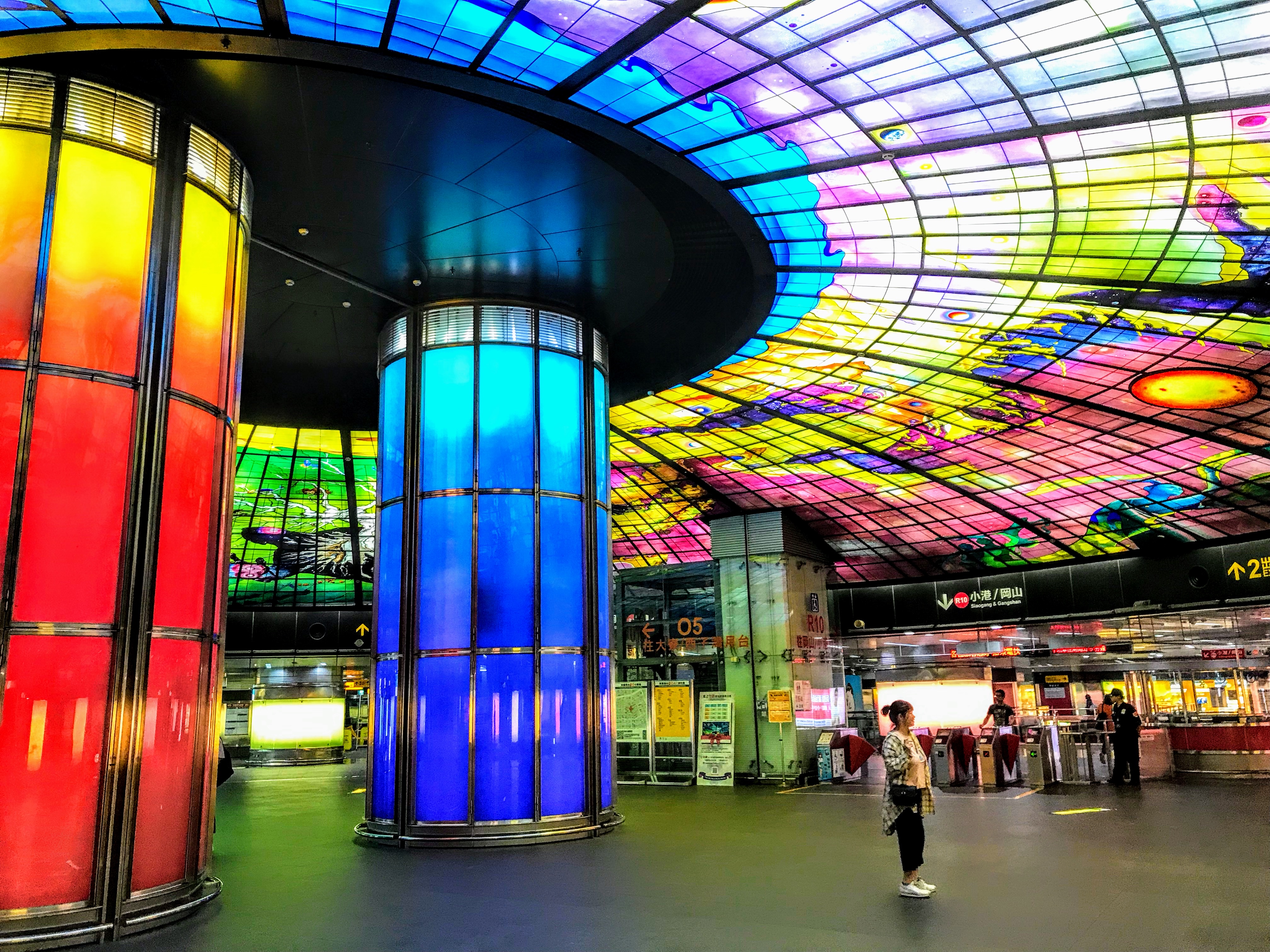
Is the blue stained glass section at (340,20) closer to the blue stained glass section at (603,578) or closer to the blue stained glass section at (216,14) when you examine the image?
the blue stained glass section at (216,14)

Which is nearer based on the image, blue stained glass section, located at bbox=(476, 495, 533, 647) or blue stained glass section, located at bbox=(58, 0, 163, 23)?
blue stained glass section, located at bbox=(58, 0, 163, 23)

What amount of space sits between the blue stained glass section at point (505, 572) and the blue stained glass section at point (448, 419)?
673 millimetres

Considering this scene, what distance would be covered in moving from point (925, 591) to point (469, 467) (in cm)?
2482

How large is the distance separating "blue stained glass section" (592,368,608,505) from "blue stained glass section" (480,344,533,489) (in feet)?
5.12

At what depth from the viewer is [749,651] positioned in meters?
28.0

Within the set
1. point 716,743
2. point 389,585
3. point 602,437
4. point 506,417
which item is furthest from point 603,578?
point 716,743

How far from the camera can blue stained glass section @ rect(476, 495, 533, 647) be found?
15172 millimetres

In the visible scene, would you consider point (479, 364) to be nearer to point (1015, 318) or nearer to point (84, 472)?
point (84, 472)

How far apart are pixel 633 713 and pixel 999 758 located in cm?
990

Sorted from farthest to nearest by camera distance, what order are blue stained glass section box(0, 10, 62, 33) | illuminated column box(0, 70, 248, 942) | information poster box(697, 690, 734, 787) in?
information poster box(697, 690, 734, 787)
blue stained glass section box(0, 10, 62, 33)
illuminated column box(0, 70, 248, 942)

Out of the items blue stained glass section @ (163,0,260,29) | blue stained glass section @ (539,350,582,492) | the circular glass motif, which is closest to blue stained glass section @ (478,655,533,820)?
blue stained glass section @ (539,350,582,492)

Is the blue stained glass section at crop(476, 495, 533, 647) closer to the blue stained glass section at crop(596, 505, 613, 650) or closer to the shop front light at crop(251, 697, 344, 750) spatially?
the blue stained glass section at crop(596, 505, 613, 650)

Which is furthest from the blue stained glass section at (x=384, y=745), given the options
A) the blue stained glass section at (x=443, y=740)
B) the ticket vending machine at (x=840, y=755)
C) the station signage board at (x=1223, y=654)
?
the station signage board at (x=1223, y=654)

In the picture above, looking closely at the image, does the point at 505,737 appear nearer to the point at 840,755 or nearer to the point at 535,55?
the point at 535,55
